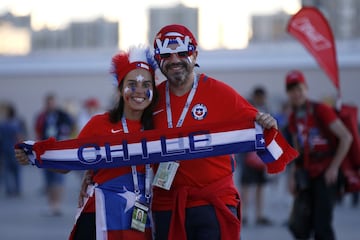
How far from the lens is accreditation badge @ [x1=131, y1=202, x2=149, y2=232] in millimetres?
5414

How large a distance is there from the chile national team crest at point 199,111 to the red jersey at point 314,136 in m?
2.42

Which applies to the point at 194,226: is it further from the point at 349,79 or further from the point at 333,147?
the point at 349,79

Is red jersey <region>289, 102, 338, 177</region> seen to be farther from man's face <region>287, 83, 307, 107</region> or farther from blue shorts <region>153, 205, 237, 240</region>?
blue shorts <region>153, 205, 237, 240</region>

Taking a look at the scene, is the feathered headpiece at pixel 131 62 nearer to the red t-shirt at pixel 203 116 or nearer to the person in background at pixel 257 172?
the red t-shirt at pixel 203 116

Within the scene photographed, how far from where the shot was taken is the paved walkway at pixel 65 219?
10883 millimetres

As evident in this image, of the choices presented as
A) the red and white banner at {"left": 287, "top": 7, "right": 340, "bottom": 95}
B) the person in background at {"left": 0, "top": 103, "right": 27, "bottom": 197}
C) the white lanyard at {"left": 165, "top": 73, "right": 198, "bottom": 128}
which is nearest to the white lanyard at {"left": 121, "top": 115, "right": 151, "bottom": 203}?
the white lanyard at {"left": 165, "top": 73, "right": 198, "bottom": 128}

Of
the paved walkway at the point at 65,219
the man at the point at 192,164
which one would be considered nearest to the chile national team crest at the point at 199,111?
the man at the point at 192,164

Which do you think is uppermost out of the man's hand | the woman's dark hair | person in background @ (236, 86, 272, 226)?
the woman's dark hair

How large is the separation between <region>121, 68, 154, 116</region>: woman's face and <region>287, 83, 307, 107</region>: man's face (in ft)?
8.58

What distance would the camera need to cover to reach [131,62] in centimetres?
562

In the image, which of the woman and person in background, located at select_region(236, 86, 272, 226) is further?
person in background, located at select_region(236, 86, 272, 226)

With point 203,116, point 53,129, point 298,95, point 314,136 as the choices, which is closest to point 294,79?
point 298,95

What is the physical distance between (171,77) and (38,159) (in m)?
1.04

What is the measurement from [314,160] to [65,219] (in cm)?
570
